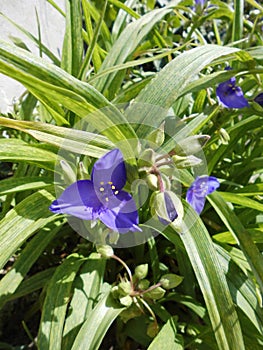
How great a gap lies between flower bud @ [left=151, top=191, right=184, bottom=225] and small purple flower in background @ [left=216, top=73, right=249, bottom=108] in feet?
1.49

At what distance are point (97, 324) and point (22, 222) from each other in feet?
0.78

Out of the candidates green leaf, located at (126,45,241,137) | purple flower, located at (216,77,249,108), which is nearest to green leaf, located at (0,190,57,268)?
green leaf, located at (126,45,241,137)

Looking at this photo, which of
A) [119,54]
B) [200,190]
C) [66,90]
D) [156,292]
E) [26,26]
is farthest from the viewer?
[26,26]

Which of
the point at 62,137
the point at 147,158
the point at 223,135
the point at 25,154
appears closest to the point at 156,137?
the point at 147,158

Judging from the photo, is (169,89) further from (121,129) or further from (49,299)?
(49,299)

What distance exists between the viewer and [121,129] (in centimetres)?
61

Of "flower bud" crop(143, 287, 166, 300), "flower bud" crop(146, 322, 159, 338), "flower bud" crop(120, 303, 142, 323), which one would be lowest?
"flower bud" crop(146, 322, 159, 338)

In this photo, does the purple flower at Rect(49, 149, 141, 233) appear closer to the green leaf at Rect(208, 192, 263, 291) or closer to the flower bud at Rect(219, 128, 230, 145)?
the green leaf at Rect(208, 192, 263, 291)

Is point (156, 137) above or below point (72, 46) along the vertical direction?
below

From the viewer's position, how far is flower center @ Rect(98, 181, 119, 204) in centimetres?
Answer: 59

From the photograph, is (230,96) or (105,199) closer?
(105,199)

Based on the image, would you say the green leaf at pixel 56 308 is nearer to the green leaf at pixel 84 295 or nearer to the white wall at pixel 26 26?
the green leaf at pixel 84 295

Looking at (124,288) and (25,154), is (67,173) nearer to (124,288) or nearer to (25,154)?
(25,154)

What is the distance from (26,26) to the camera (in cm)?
151
